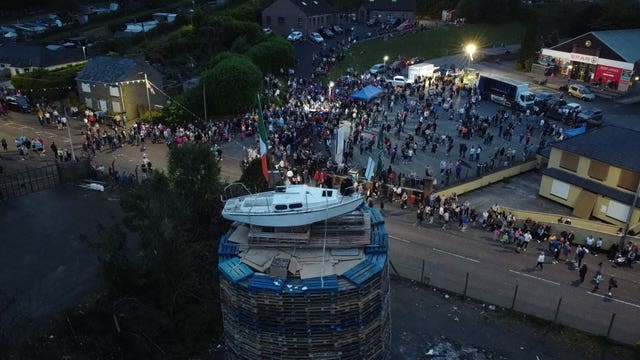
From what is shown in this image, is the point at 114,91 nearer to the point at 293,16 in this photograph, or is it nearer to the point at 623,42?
the point at 293,16

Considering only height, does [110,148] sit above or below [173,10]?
below

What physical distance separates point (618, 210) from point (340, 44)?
50221 mm

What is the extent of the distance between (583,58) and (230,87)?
42.3m

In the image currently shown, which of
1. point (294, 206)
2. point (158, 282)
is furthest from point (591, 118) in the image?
point (158, 282)

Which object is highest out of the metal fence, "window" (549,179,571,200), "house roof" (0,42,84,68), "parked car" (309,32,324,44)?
"parked car" (309,32,324,44)

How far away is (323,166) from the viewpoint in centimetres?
3484

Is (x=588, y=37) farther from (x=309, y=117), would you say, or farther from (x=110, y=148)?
(x=110, y=148)

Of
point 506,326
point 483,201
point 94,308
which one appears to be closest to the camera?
point 94,308

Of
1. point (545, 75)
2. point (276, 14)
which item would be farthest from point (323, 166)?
point (276, 14)

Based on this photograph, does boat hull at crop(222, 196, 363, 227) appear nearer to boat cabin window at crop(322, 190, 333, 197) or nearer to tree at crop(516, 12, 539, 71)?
boat cabin window at crop(322, 190, 333, 197)

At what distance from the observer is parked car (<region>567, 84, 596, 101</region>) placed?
5397 centimetres

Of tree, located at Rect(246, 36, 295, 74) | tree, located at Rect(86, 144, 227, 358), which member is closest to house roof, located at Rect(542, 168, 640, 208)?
tree, located at Rect(86, 144, 227, 358)

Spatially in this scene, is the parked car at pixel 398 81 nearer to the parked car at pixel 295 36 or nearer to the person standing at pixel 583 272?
the parked car at pixel 295 36

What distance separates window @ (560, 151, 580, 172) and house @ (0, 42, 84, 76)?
53388mm
